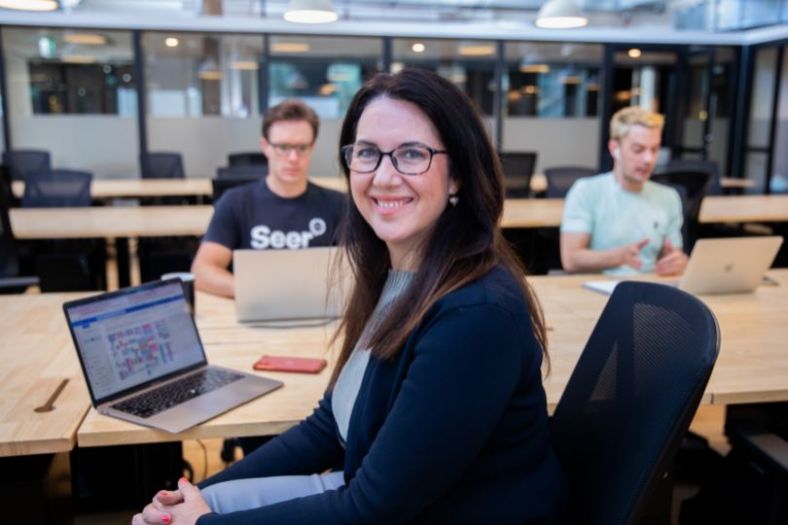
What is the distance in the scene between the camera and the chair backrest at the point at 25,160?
7.07 meters

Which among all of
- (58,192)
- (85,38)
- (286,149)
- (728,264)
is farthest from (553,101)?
(728,264)

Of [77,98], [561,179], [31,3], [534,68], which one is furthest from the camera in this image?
[534,68]

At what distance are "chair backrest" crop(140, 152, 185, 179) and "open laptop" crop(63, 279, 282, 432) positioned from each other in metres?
5.57

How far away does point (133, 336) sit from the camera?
5.07 feet

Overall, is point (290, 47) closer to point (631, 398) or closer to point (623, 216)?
point (623, 216)

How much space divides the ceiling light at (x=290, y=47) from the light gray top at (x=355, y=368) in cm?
740

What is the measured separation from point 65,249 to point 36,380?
2.95 metres

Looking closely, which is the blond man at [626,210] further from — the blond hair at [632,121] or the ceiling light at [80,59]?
the ceiling light at [80,59]

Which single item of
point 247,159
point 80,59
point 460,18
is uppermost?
point 460,18

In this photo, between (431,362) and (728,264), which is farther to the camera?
(728,264)

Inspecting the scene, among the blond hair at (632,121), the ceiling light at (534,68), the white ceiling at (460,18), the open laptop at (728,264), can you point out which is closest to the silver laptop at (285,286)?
the open laptop at (728,264)

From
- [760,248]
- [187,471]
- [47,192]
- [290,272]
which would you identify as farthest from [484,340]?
[47,192]

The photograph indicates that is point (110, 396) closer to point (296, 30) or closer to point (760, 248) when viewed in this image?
point (760, 248)

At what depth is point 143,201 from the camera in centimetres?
641
